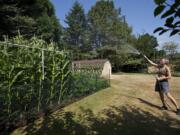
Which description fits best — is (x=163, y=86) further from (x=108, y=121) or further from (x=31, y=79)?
(x=31, y=79)

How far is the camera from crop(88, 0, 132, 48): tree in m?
33.3

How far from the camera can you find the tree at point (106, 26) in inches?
1310

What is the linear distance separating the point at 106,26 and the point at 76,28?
10479 millimetres

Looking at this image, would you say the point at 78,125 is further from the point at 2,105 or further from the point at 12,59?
the point at 12,59

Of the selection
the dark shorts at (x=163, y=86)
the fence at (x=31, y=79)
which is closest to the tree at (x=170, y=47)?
the dark shorts at (x=163, y=86)

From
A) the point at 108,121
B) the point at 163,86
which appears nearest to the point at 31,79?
the point at 108,121

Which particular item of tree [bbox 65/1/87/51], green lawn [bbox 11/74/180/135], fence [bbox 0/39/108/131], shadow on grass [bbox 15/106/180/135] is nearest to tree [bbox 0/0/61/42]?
fence [bbox 0/39/108/131]

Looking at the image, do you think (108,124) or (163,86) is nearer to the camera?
(108,124)

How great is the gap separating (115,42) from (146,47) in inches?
312

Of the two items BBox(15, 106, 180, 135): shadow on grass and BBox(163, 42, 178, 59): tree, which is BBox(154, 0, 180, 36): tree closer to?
BBox(15, 106, 180, 135): shadow on grass

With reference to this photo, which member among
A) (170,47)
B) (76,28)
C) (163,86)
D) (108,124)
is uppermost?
(76,28)

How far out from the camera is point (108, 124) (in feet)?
17.7

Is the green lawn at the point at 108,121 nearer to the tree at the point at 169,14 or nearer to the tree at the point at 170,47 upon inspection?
the tree at the point at 169,14

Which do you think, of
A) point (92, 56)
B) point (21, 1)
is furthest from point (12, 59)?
point (92, 56)
